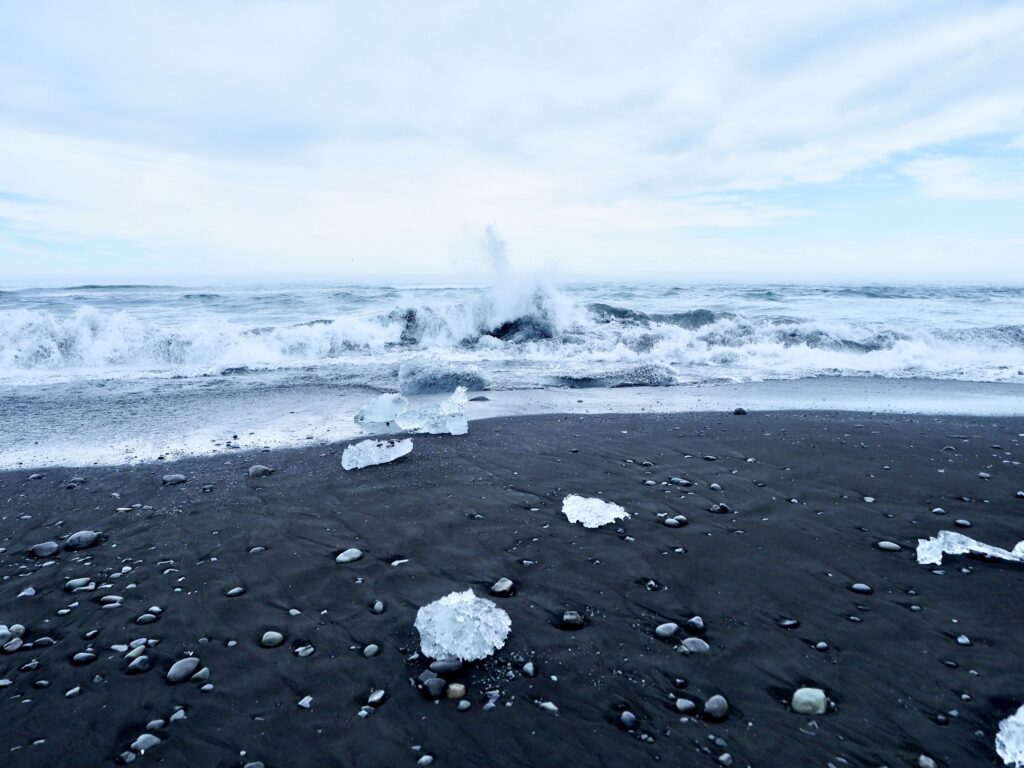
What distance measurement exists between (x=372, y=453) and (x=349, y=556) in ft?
6.68

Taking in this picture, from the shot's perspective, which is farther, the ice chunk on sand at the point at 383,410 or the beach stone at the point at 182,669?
the ice chunk on sand at the point at 383,410

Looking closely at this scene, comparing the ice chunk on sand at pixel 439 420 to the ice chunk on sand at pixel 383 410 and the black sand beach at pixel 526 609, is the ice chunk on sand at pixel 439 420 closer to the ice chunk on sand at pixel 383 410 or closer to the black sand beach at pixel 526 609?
the ice chunk on sand at pixel 383 410

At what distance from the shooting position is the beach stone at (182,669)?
8.93 ft

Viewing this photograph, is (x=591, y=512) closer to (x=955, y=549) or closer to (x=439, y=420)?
(x=955, y=549)

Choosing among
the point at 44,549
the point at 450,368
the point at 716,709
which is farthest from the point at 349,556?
the point at 450,368

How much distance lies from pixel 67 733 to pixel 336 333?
1388 cm

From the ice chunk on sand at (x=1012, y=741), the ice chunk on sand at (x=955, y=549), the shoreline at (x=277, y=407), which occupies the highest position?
the ice chunk on sand at (x=955, y=549)

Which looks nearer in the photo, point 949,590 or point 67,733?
point 67,733

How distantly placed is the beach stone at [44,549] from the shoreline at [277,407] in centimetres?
204

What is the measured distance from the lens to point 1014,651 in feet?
9.33

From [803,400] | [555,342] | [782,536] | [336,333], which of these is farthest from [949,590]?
[336,333]

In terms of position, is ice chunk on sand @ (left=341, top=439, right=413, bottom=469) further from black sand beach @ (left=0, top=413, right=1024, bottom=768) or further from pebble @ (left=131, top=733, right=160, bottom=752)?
pebble @ (left=131, top=733, right=160, bottom=752)

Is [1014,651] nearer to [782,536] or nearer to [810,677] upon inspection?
[810,677]

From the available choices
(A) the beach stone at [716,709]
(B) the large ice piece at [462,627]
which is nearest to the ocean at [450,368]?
(B) the large ice piece at [462,627]
